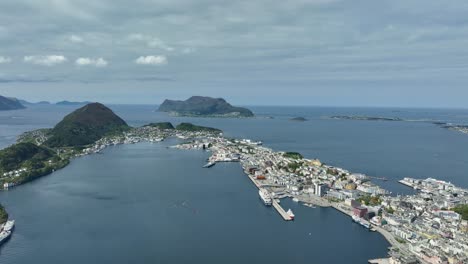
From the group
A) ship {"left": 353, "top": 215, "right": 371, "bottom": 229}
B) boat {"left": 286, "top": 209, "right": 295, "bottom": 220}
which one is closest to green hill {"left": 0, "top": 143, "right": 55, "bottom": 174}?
boat {"left": 286, "top": 209, "right": 295, "bottom": 220}

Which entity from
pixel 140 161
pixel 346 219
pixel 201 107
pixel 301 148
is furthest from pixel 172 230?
pixel 201 107

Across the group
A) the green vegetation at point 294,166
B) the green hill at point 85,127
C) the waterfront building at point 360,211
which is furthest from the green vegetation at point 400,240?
the green hill at point 85,127

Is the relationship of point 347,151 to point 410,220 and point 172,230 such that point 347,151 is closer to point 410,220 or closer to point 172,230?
point 410,220

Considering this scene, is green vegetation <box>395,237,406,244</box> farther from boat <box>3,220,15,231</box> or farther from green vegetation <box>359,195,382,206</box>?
boat <box>3,220,15,231</box>

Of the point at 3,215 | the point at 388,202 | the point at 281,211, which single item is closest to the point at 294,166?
the point at 388,202

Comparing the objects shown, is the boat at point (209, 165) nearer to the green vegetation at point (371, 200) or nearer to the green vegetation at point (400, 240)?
the green vegetation at point (371, 200)
